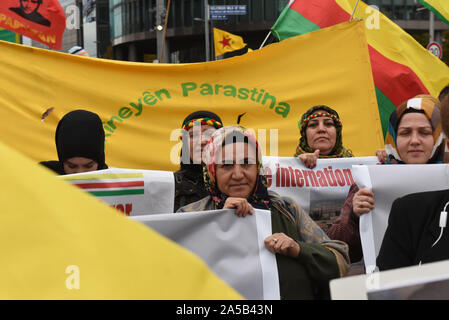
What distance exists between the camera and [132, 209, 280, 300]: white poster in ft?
7.29

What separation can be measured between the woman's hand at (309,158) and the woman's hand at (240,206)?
5.18 feet

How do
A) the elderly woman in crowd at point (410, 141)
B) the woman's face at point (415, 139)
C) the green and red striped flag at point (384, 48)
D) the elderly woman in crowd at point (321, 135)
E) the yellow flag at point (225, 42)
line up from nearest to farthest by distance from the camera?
the elderly woman in crowd at point (410, 141)
the woman's face at point (415, 139)
the elderly woman in crowd at point (321, 135)
the green and red striped flag at point (384, 48)
the yellow flag at point (225, 42)

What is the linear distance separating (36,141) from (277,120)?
2.10m

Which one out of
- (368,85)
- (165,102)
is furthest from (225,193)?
(368,85)

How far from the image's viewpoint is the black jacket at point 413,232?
1872mm

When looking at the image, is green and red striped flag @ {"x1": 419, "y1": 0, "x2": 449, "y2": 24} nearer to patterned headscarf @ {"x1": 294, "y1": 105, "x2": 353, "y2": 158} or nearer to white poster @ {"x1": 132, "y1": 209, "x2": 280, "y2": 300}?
patterned headscarf @ {"x1": 294, "y1": 105, "x2": 353, "y2": 158}

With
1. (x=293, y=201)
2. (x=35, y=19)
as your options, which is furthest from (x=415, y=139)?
(x=35, y=19)

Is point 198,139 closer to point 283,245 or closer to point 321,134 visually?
point 321,134

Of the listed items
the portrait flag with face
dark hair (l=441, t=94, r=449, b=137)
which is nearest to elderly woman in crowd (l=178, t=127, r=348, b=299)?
dark hair (l=441, t=94, r=449, b=137)

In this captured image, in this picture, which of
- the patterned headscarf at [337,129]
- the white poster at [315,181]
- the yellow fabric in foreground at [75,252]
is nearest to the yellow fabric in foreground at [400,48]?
the patterned headscarf at [337,129]

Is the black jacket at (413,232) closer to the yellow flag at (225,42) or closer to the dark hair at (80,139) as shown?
the dark hair at (80,139)

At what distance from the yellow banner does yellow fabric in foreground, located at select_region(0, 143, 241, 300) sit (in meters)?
4.01

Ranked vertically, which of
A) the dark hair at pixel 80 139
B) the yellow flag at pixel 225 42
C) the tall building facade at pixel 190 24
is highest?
the tall building facade at pixel 190 24

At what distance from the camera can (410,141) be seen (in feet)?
9.62
